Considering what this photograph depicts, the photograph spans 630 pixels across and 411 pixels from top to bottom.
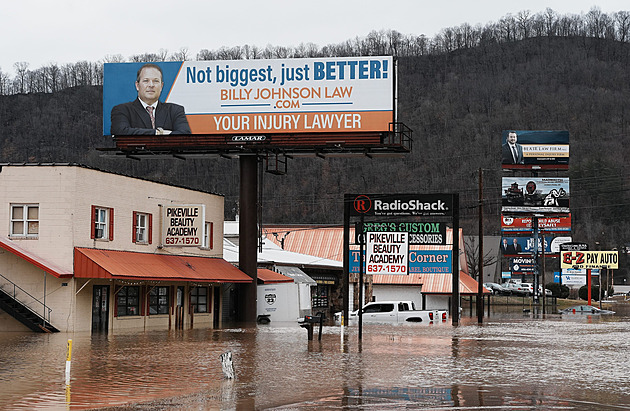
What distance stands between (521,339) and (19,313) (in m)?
18.5

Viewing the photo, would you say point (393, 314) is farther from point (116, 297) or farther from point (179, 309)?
point (116, 297)

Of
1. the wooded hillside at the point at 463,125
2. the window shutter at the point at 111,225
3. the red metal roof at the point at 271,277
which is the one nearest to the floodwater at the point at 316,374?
the window shutter at the point at 111,225

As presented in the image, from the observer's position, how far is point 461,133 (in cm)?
16650

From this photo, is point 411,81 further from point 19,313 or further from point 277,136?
point 19,313

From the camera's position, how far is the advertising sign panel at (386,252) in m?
41.5

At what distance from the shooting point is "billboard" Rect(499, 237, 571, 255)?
96.3m

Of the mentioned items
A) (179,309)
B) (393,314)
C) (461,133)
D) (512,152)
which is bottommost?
(393,314)

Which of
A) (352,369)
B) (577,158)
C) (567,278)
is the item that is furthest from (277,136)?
(577,158)

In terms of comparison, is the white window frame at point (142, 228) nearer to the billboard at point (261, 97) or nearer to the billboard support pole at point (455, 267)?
the billboard at point (261, 97)

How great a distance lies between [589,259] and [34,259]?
183 feet

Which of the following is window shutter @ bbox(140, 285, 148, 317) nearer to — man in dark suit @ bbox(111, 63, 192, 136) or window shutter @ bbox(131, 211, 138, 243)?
window shutter @ bbox(131, 211, 138, 243)

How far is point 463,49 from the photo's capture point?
617ft

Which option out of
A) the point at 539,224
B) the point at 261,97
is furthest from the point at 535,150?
the point at 261,97

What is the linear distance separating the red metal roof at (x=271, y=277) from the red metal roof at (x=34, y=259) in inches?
606
